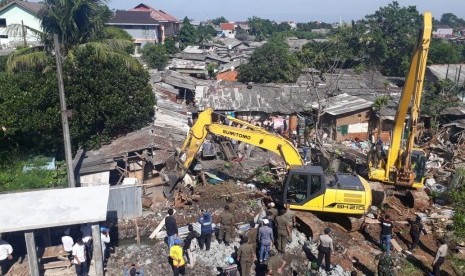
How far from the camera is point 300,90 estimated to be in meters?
29.0

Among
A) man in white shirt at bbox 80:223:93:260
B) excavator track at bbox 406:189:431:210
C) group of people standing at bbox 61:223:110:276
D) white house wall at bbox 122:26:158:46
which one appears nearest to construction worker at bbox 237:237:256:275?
group of people standing at bbox 61:223:110:276

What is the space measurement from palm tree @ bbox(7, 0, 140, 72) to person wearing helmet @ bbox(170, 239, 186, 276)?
9.97 m

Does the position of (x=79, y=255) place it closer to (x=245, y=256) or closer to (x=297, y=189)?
(x=245, y=256)

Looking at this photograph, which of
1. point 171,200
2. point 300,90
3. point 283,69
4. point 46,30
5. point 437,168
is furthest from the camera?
point 283,69

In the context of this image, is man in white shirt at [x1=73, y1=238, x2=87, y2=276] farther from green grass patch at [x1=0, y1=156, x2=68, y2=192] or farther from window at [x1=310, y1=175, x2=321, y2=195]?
window at [x1=310, y1=175, x2=321, y2=195]

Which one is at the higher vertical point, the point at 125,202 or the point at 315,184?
the point at 315,184

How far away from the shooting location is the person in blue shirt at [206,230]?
41.2 feet

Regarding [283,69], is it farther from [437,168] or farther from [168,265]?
[168,265]

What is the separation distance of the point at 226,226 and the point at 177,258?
2.27 metres

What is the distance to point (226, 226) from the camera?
42.8 ft

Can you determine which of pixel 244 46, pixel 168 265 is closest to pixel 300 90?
pixel 168 265

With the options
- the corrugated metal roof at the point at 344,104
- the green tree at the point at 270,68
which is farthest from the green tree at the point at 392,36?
the corrugated metal roof at the point at 344,104

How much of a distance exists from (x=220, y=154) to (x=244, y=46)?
4737cm

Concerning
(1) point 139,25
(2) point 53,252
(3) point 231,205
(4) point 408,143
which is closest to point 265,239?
(3) point 231,205
